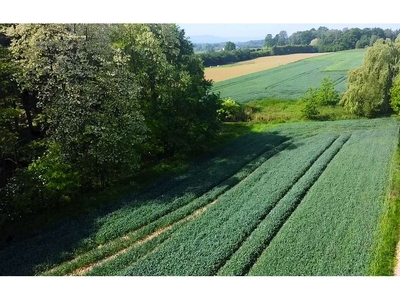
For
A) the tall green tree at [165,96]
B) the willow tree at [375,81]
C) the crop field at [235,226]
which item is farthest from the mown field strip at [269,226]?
the willow tree at [375,81]

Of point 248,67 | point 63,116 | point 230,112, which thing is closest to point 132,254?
point 63,116

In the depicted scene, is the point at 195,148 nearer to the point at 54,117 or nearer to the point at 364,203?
the point at 54,117

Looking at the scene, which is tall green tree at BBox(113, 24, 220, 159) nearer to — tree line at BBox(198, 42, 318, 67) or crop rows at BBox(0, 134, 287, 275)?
crop rows at BBox(0, 134, 287, 275)

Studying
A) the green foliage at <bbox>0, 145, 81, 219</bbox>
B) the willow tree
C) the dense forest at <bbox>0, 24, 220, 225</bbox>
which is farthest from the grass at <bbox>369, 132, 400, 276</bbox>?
the willow tree

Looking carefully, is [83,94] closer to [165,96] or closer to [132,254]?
[165,96]

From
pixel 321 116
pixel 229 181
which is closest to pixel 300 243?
pixel 229 181

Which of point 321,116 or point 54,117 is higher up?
point 54,117

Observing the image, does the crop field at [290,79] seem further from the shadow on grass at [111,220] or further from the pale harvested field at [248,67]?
the shadow on grass at [111,220]
